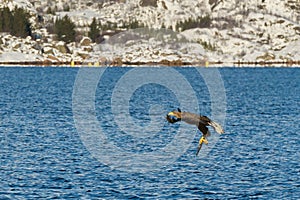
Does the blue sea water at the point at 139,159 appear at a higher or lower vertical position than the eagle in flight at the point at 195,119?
lower

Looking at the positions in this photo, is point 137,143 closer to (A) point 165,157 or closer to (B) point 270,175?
(A) point 165,157

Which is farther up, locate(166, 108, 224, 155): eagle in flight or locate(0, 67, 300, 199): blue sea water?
locate(166, 108, 224, 155): eagle in flight

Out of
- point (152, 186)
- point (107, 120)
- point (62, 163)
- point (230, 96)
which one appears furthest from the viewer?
point (230, 96)

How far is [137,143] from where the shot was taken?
74.6m


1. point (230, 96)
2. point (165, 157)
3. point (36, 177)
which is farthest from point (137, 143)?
point (230, 96)

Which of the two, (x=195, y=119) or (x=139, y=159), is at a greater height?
(x=195, y=119)

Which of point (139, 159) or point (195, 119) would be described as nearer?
point (195, 119)

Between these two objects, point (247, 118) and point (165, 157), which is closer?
point (165, 157)

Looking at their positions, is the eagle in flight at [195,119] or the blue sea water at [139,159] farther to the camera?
the blue sea water at [139,159]

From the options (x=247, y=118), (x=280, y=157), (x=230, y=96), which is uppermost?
(x=280, y=157)

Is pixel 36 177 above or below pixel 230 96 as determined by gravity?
above

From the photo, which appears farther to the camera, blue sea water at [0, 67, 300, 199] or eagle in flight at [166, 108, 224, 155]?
blue sea water at [0, 67, 300, 199]

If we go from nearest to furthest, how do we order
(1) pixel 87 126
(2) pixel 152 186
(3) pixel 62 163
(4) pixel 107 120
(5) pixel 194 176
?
(2) pixel 152 186 < (5) pixel 194 176 < (3) pixel 62 163 < (1) pixel 87 126 < (4) pixel 107 120

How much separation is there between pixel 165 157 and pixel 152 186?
39.9 feet
